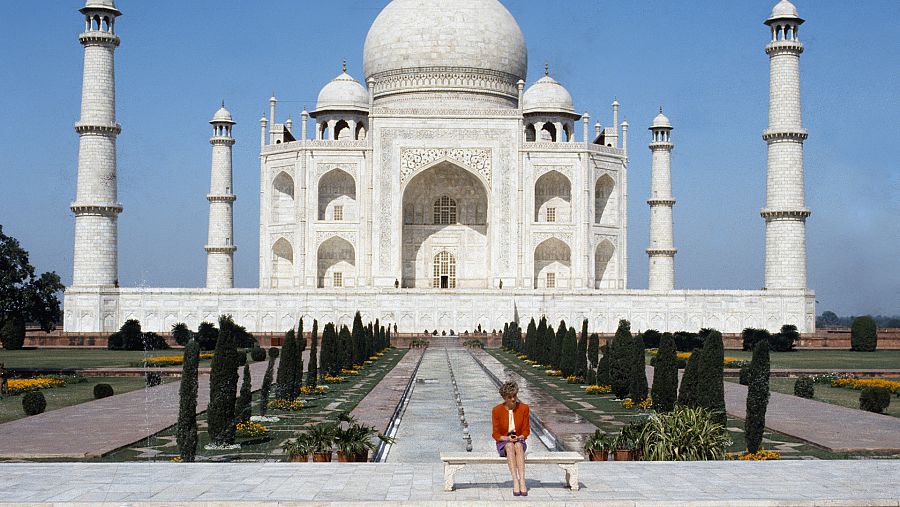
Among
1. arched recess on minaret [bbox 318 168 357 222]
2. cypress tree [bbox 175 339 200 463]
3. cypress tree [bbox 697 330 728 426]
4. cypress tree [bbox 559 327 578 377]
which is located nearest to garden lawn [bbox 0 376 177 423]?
cypress tree [bbox 175 339 200 463]

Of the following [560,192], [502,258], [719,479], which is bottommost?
[719,479]

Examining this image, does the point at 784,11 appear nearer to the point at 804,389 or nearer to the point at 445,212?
the point at 445,212

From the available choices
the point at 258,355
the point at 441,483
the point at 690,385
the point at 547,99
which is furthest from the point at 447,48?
the point at 441,483

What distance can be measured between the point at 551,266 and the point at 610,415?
21898 mm

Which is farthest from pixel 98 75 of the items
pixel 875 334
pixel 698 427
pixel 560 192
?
pixel 698 427

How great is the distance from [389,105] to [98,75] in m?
10.3

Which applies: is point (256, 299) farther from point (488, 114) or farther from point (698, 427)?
point (698, 427)

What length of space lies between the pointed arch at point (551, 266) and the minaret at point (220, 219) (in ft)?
31.7

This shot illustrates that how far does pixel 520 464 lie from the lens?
21.2 feet

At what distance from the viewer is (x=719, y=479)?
705cm

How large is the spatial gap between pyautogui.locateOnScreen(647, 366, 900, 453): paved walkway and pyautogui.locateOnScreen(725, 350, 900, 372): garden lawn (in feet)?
20.5

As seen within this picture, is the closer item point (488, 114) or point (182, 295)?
point (182, 295)

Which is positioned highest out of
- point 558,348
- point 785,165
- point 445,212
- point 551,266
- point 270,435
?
point 785,165

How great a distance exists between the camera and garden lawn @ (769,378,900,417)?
12.8 m
